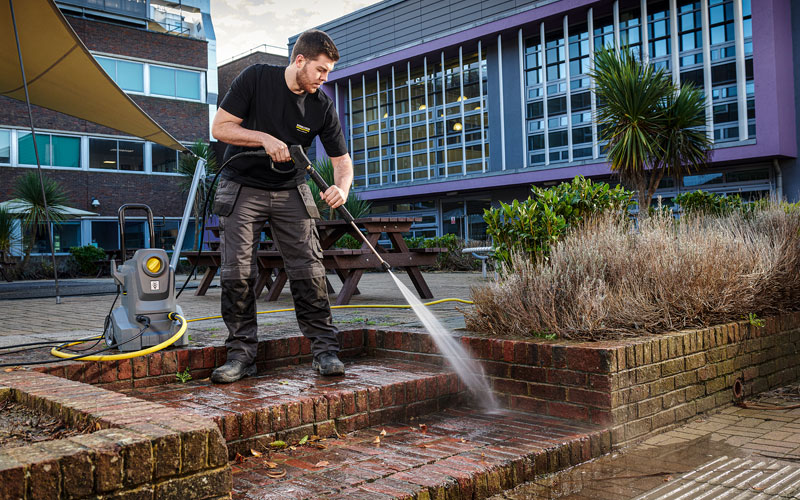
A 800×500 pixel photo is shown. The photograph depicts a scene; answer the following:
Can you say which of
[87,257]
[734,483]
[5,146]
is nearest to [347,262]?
[734,483]

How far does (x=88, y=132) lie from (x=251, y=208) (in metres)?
23.7

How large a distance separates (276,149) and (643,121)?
11.3m

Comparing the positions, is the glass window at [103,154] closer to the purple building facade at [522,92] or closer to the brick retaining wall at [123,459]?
the purple building facade at [522,92]

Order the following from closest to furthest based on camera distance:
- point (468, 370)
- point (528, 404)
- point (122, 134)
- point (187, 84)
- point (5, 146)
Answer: point (528, 404), point (468, 370), point (5, 146), point (122, 134), point (187, 84)

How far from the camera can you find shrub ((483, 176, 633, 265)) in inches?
194

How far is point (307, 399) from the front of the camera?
2816mm

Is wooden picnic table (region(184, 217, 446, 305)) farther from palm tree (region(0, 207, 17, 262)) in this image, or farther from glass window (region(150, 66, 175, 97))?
glass window (region(150, 66, 175, 97))

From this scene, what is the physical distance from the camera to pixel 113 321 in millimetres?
3381

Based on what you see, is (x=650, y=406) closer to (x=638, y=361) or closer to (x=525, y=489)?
(x=638, y=361)

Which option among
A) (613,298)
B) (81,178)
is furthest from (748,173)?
(81,178)

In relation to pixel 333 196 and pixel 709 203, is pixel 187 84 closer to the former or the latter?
pixel 709 203

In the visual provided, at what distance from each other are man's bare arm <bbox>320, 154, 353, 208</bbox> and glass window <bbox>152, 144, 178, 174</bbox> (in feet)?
78.0

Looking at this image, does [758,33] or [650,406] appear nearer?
[650,406]

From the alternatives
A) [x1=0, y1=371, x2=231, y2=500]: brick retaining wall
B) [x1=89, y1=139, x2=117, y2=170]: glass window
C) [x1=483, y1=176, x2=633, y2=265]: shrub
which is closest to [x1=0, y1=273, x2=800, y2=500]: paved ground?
[x1=0, y1=371, x2=231, y2=500]: brick retaining wall
